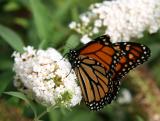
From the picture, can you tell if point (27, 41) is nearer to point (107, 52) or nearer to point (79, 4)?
point (79, 4)

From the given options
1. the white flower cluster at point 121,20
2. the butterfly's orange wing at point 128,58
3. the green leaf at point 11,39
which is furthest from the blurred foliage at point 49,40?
the butterfly's orange wing at point 128,58

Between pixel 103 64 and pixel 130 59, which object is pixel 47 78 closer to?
pixel 103 64

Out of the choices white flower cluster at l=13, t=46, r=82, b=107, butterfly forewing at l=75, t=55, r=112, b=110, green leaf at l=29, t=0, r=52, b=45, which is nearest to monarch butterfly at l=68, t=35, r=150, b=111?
butterfly forewing at l=75, t=55, r=112, b=110

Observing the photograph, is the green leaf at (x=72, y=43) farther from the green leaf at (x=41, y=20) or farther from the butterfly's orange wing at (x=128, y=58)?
the butterfly's orange wing at (x=128, y=58)

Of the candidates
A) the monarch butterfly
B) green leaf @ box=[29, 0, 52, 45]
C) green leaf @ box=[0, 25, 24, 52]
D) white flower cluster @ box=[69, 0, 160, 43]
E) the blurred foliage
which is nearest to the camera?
the monarch butterfly

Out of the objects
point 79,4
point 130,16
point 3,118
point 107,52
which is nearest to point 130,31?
point 130,16

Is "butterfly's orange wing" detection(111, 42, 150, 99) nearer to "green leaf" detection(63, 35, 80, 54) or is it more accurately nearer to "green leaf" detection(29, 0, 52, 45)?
"green leaf" detection(63, 35, 80, 54)

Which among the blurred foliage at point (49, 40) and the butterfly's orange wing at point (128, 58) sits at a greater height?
the blurred foliage at point (49, 40)
